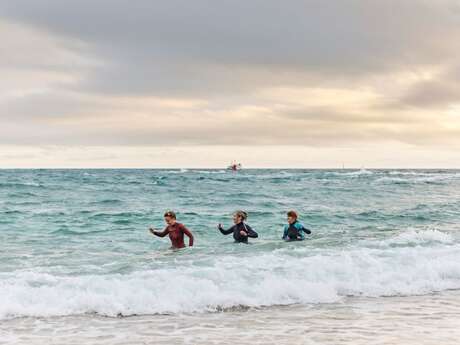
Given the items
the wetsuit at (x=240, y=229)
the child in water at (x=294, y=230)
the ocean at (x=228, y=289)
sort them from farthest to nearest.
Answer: the child in water at (x=294, y=230) → the wetsuit at (x=240, y=229) → the ocean at (x=228, y=289)

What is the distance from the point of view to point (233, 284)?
10195mm

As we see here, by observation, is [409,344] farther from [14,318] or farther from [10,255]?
[10,255]

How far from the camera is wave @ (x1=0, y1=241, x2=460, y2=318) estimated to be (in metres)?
9.10

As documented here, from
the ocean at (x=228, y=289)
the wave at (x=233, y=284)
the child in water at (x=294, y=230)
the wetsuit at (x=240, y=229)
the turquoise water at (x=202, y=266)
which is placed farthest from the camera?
the child in water at (x=294, y=230)

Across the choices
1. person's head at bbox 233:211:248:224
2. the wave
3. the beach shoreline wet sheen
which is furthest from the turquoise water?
person's head at bbox 233:211:248:224

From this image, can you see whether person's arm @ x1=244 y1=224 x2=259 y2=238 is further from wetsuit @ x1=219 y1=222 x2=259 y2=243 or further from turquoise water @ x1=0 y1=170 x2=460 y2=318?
turquoise water @ x1=0 y1=170 x2=460 y2=318

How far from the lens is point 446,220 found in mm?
23562

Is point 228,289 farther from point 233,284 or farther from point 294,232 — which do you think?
point 294,232

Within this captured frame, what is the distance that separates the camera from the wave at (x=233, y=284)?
9102 mm

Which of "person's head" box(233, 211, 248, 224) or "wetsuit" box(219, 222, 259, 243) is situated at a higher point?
"person's head" box(233, 211, 248, 224)

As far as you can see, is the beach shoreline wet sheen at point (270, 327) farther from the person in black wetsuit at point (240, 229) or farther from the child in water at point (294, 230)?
the child in water at point (294, 230)

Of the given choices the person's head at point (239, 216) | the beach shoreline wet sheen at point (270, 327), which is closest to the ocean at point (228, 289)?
the beach shoreline wet sheen at point (270, 327)

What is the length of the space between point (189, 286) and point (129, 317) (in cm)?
150

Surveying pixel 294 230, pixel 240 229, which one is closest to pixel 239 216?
pixel 240 229
